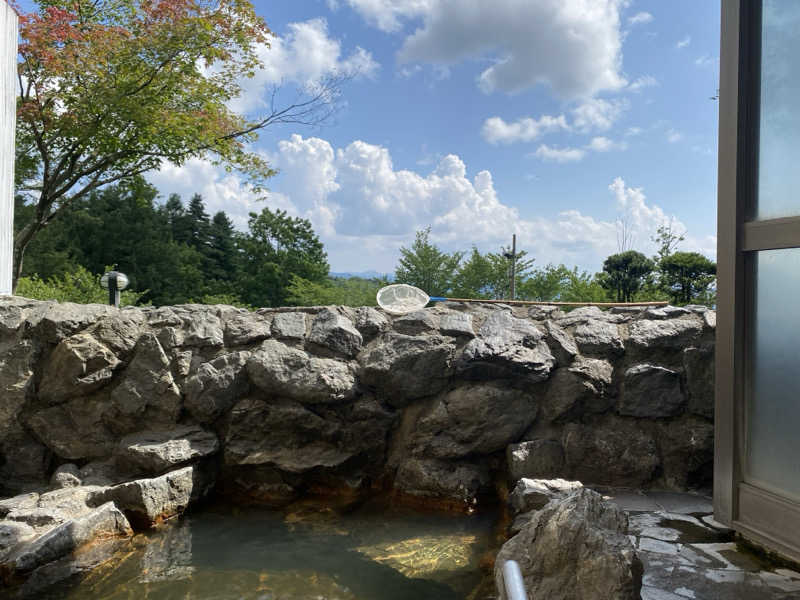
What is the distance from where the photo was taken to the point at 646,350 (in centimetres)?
418

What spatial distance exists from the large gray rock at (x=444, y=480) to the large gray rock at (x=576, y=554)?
1.55 m

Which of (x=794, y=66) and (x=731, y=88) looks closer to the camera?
(x=794, y=66)

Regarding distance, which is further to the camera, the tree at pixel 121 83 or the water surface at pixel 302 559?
the tree at pixel 121 83

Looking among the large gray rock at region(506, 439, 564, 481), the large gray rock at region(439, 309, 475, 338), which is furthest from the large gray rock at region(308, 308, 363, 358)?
the large gray rock at region(506, 439, 564, 481)

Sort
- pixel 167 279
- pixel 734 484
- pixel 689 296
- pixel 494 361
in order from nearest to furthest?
1. pixel 734 484
2. pixel 494 361
3. pixel 689 296
4. pixel 167 279

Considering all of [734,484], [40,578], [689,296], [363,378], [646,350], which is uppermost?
[689,296]

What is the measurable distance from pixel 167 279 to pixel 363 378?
17.3 m

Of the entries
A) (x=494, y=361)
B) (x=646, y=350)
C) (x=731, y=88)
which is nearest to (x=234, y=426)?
(x=494, y=361)

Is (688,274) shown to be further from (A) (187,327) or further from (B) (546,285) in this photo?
(A) (187,327)

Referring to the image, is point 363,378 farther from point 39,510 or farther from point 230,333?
point 39,510

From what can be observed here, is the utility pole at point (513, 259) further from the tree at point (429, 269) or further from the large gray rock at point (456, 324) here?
the large gray rock at point (456, 324)

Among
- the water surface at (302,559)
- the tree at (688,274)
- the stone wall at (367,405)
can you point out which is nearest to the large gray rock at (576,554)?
the water surface at (302,559)

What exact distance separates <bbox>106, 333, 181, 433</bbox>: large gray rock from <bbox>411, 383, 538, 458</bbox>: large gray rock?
196 cm

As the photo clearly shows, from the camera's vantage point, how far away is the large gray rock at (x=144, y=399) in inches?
164
